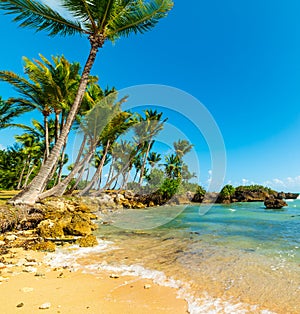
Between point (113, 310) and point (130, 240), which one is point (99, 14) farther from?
point (113, 310)

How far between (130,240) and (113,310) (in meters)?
4.80

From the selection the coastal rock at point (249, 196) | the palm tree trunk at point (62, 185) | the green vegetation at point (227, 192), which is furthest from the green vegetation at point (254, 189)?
the palm tree trunk at point (62, 185)

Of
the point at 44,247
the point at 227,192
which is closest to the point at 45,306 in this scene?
the point at 44,247

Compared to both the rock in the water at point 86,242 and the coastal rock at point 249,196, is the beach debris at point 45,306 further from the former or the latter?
the coastal rock at point 249,196

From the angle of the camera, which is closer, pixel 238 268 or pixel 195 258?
pixel 238 268

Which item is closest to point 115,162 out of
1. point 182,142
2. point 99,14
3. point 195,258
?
point 182,142

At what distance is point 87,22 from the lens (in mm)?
10930

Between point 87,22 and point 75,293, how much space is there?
1218cm

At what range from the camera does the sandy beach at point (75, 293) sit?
9.55 feet

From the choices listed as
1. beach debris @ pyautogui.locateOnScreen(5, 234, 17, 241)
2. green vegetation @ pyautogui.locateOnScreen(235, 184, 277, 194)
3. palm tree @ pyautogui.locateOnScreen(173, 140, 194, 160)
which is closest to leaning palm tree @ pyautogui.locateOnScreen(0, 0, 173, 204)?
beach debris @ pyautogui.locateOnScreen(5, 234, 17, 241)

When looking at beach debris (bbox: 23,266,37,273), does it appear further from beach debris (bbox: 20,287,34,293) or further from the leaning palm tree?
the leaning palm tree

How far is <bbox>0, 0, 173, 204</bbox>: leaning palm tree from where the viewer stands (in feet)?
31.3

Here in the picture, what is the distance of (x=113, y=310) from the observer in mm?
2891

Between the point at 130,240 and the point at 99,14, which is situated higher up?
the point at 99,14
